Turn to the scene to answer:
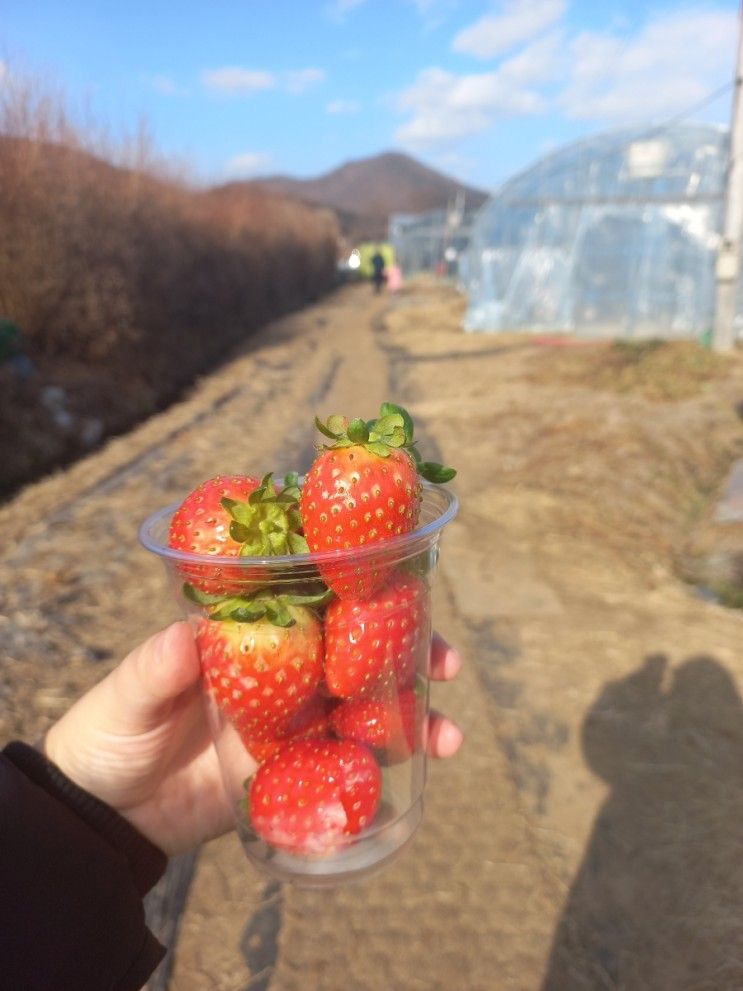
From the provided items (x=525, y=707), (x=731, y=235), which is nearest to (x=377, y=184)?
(x=731, y=235)

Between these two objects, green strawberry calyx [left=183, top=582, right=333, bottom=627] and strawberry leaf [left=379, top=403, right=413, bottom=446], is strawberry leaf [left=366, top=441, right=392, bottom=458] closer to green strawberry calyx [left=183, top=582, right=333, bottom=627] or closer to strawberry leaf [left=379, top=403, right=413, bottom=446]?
strawberry leaf [left=379, top=403, right=413, bottom=446]

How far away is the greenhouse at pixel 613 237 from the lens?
Result: 1302 centimetres

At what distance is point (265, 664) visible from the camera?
3.61ft

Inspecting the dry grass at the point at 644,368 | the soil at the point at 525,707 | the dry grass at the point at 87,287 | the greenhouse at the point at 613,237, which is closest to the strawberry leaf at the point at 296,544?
the soil at the point at 525,707

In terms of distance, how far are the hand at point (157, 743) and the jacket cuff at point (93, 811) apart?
5cm

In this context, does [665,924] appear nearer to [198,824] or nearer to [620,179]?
[198,824]

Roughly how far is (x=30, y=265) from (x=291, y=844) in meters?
9.54

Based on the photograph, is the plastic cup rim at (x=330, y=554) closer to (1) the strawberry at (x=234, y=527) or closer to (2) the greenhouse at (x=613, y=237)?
(1) the strawberry at (x=234, y=527)

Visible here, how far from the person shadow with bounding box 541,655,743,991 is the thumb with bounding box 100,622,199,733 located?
1443 mm

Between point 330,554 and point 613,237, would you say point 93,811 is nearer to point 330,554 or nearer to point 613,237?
point 330,554

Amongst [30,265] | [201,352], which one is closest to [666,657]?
[30,265]

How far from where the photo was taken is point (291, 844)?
1229 mm

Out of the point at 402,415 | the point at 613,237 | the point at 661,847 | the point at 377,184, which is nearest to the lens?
the point at 402,415

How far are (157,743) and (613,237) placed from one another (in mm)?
14269
